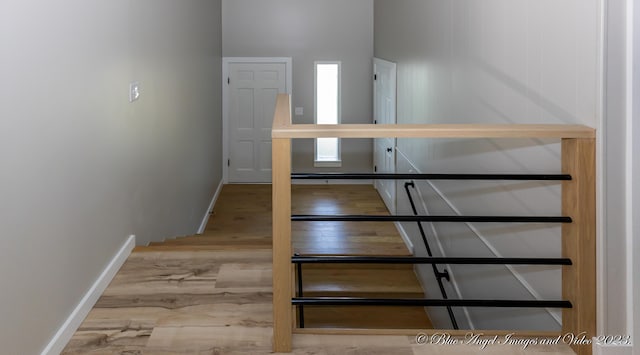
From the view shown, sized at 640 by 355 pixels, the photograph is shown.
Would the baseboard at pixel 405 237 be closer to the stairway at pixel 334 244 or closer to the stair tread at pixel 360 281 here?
the stairway at pixel 334 244

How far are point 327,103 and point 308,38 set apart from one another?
0.97m

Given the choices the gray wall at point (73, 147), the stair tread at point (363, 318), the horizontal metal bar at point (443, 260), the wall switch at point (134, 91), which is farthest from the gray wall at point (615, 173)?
the stair tread at point (363, 318)

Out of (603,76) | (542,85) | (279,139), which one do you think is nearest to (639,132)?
(603,76)

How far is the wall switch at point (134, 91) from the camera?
3.75 metres

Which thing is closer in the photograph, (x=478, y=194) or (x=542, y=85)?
(x=542, y=85)

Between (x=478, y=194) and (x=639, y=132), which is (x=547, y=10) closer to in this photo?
(x=639, y=132)

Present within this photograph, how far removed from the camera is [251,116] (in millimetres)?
9484

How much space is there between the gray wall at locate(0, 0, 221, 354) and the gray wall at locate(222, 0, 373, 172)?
4.18 m

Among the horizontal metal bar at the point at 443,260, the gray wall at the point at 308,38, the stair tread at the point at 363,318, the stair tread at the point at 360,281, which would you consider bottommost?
the stair tread at the point at 363,318

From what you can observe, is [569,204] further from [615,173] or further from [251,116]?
[251,116]

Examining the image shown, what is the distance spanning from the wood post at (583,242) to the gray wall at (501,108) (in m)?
0.15

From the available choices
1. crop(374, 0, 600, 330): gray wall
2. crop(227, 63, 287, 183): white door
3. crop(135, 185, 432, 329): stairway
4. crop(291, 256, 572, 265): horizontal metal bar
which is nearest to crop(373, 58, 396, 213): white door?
crop(135, 185, 432, 329): stairway

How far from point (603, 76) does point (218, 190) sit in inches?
282

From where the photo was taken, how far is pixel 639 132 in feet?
6.84
